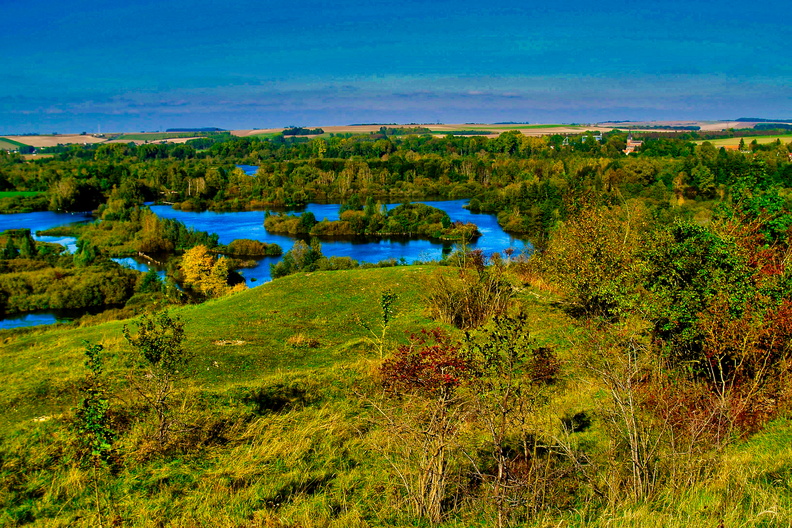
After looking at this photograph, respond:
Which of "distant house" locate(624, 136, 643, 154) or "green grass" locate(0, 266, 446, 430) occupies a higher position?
"distant house" locate(624, 136, 643, 154)

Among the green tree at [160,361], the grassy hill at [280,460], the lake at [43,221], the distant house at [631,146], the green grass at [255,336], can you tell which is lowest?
the lake at [43,221]

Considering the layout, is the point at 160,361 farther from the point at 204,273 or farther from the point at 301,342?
the point at 204,273

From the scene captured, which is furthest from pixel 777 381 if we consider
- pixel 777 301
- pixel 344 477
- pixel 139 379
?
pixel 139 379

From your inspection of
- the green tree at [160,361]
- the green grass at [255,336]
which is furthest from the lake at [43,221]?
the green tree at [160,361]

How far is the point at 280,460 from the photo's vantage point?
24.2ft

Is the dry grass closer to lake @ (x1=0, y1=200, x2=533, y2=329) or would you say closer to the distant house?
lake @ (x1=0, y1=200, x2=533, y2=329)

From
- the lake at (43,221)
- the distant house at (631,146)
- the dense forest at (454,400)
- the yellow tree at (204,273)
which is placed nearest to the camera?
the dense forest at (454,400)

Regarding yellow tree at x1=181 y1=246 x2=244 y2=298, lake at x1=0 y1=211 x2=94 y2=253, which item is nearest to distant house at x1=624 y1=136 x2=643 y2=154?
lake at x1=0 y1=211 x2=94 y2=253

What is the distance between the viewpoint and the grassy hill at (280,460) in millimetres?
5520

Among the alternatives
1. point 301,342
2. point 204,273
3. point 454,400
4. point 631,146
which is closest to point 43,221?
point 204,273

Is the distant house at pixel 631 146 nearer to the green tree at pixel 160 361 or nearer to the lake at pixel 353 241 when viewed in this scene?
the lake at pixel 353 241

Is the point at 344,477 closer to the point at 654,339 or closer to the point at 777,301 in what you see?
the point at 654,339

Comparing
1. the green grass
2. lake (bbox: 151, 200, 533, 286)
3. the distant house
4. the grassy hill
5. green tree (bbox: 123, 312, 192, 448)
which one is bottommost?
lake (bbox: 151, 200, 533, 286)

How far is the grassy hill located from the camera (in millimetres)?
5520
